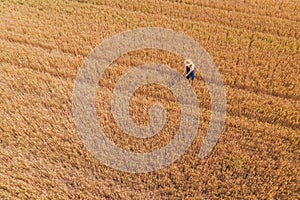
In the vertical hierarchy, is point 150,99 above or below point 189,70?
below

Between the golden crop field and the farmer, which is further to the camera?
the farmer

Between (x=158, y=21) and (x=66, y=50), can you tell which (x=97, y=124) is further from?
(x=158, y=21)

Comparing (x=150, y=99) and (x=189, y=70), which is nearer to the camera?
(x=150, y=99)

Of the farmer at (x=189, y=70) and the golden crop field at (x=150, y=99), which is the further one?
the farmer at (x=189, y=70)
